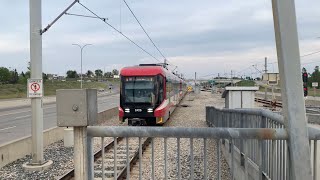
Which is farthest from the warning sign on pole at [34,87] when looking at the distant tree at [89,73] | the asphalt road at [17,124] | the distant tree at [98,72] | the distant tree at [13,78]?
the distant tree at [98,72]

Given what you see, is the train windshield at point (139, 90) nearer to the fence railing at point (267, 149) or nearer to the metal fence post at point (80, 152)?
the fence railing at point (267, 149)

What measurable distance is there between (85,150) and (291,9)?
7.35ft

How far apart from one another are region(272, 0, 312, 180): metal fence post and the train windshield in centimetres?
1602

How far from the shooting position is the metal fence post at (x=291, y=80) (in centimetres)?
325

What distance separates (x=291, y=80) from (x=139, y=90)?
16.6 m

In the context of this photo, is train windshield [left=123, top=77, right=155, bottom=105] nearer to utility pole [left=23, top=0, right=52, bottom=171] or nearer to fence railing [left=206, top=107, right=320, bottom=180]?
utility pole [left=23, top=0, right=52, bottom=171]

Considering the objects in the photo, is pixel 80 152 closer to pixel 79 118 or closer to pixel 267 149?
pixel 79 118

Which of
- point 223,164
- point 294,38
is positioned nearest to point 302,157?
point 294,38

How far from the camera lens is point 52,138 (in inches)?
565

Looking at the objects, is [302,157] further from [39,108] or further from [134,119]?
[134,119]

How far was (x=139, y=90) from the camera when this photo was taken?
64.7 feet

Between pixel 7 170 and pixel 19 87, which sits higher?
pixel 19 87

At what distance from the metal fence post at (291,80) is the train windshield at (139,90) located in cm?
1602

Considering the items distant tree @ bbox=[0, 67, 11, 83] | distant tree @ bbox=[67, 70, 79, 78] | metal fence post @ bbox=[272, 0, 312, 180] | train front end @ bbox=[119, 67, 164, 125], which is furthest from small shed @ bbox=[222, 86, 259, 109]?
distant tree @ bbox=[67, 70, 79, 78]
